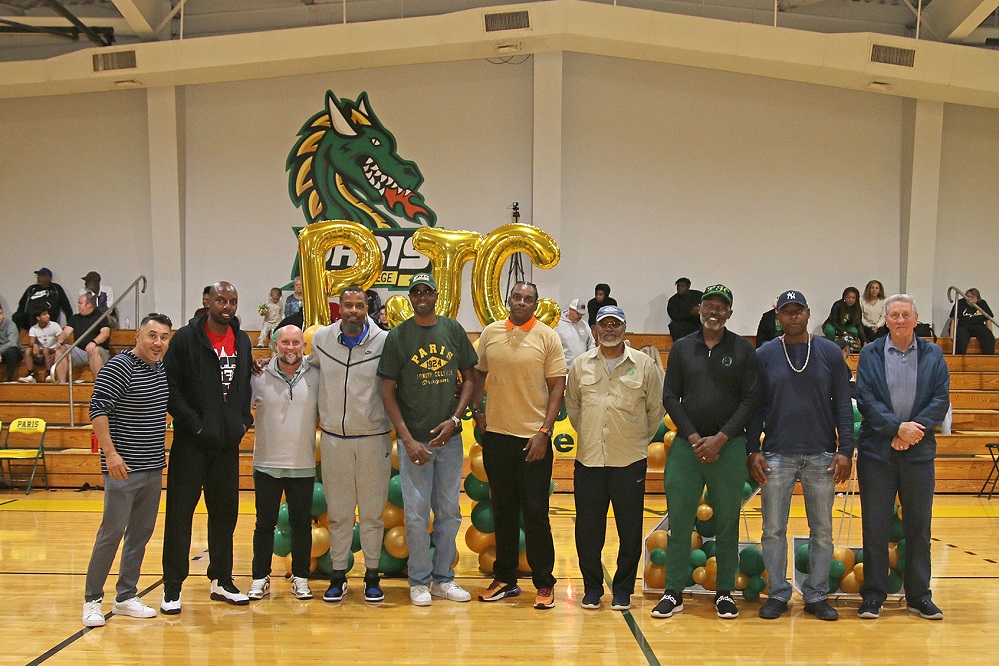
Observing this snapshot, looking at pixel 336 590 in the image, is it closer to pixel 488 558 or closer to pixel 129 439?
pixel 488 558

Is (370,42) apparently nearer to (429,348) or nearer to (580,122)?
(580,122)

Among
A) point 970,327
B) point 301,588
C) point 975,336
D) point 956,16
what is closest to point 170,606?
point 301,588

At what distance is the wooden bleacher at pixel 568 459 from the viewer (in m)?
9.06

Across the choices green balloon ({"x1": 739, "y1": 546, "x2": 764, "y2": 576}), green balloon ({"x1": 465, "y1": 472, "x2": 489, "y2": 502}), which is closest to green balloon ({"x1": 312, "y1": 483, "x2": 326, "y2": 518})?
green balloon ({"x1": 465, "y1": 472, "x2": 489, "y2": 502})

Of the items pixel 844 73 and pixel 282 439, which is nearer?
pixel 282 439

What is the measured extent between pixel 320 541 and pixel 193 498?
85cm

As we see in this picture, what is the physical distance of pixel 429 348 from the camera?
15.9 feet

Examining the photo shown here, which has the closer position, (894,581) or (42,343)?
(894,581)

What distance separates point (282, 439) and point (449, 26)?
848 centimetres

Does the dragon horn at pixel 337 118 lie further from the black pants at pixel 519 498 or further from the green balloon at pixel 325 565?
the black pants at pixel 519 498

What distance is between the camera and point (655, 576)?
5.11 m

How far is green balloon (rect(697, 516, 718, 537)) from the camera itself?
5.05 m

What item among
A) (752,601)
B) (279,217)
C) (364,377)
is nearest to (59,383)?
(279,217)

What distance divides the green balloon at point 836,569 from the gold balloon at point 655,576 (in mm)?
956
